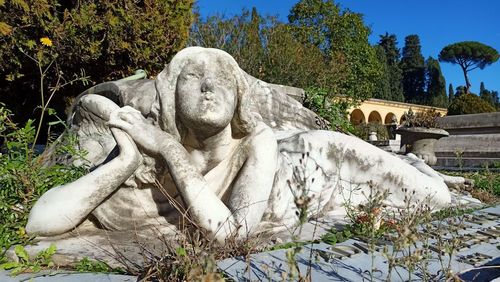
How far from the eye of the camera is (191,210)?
219cm

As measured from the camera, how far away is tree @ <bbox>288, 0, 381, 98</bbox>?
32344 millimetres

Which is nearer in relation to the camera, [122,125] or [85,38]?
[122,125]

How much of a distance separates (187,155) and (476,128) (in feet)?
40.8

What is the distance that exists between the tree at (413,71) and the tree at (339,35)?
44.2 m

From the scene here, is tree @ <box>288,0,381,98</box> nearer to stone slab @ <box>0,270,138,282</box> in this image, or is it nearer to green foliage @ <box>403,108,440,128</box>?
green foliage @ <box>403,108,440,128</box>

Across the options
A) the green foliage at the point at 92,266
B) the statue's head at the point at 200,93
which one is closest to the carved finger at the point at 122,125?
the statue's head at the point at 200,93

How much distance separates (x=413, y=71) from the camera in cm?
7525

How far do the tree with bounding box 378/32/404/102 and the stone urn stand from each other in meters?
50.4

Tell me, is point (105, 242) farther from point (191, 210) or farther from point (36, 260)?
point (191, 210)

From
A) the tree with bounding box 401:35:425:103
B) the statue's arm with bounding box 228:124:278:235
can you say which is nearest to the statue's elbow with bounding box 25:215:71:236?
the statue's arm with bounding box 228:124:278:235

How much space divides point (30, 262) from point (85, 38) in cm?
658

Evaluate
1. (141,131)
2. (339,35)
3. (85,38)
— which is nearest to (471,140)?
(85,38)

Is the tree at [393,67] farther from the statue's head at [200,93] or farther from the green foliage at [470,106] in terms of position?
the statue's head at [200,93]

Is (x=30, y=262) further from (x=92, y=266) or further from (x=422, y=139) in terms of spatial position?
(x=422, y=139)
